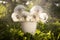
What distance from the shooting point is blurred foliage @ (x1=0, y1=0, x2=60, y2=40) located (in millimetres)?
A: 1448

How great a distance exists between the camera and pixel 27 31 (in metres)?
1.51

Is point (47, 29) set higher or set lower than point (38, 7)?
lower

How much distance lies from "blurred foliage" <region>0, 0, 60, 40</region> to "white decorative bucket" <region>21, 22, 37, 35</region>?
0.03 meters

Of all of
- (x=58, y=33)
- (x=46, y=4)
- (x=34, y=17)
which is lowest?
(x=58, y=33)

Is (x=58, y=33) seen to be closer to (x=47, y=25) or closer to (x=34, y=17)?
(x=47, y=25)

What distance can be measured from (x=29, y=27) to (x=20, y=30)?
82mm

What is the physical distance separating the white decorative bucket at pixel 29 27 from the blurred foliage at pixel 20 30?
0.09 ft

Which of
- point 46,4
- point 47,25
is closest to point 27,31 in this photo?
point 47,25

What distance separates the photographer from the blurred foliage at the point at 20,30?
1.45 metres

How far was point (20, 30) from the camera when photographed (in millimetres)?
1493

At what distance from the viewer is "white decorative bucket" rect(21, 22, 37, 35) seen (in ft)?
4.95

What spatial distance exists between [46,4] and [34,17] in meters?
0.15

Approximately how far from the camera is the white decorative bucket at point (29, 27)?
1.51m

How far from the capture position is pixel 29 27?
1.52 metres
